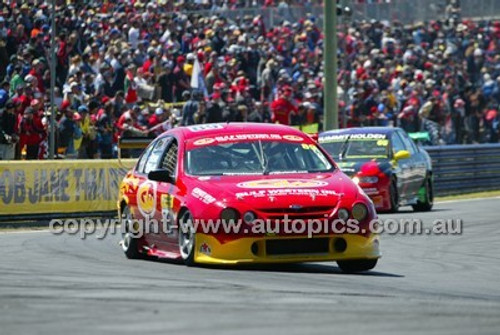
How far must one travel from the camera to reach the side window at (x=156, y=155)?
44.7ft

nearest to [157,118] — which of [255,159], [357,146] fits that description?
[357,146]

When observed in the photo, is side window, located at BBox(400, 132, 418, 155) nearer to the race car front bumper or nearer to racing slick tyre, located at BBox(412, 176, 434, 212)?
racing slick tyre, located at BBox(412, 176, 434, 212)

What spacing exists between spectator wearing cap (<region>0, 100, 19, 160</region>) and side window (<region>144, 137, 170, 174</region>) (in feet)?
26.8

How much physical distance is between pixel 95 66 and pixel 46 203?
22.1ft

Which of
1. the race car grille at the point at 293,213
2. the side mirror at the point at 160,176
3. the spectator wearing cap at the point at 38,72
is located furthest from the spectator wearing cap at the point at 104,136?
the race car grille at the point at 293,213

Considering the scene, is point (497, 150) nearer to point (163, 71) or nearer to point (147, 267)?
point (163, 71)

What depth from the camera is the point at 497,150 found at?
2916 cm

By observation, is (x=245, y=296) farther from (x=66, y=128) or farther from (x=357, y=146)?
(x=66, y=128)

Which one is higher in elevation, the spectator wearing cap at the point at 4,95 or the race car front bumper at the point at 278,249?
the spectator wearing cap at the point at 4,95

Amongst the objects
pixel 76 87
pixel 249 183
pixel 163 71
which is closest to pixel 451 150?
pixel 163 71

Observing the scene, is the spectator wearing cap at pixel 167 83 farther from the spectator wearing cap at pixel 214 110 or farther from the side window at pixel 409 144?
the side window at pixel 409 144

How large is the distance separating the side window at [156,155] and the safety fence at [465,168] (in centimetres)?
1337

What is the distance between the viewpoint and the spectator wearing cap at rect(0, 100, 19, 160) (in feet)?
71.2

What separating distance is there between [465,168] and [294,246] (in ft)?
55.7
